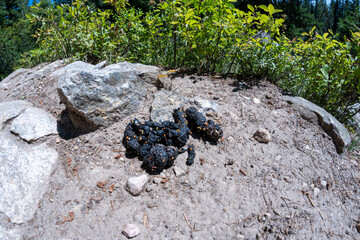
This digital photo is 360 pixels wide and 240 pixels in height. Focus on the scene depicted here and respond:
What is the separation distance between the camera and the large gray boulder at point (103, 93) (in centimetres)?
233

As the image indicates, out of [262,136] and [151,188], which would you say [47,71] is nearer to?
[151,188]

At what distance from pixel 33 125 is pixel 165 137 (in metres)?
1.50

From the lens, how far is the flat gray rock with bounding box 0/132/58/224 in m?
2.03

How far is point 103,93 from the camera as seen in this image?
2459 millimetres

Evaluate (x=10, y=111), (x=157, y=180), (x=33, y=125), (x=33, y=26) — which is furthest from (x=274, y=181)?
(x=33, y=26)

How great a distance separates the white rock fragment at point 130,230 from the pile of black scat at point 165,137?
0.51 m

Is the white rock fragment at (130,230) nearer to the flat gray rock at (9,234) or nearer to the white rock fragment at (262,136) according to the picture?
the flat gray rock at (9,234)

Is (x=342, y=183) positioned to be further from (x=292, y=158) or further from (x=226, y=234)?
(x=226, y=234)

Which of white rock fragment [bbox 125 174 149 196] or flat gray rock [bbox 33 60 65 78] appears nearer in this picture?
white rock fragment [bbox 125 174 149 196]

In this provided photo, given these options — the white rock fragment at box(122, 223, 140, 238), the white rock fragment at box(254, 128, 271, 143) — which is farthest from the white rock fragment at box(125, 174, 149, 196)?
the white rock fragment at box(254, 128, 271, 143)

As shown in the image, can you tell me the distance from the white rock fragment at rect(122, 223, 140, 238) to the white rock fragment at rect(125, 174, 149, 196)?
0.92ft

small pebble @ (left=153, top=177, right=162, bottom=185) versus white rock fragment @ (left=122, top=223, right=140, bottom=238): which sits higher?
small pebble @ (left=153, top=177, right=162, bottom=185)

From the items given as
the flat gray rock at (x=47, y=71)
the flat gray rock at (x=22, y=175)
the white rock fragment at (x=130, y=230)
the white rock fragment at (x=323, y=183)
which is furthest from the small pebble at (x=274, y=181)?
the flat gray rock at (x=47, y=71)

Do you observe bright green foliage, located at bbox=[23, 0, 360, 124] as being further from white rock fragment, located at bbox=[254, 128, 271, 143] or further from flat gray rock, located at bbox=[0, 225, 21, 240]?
flat gray rock, located at bbox=[0, 225, 21, 240]
